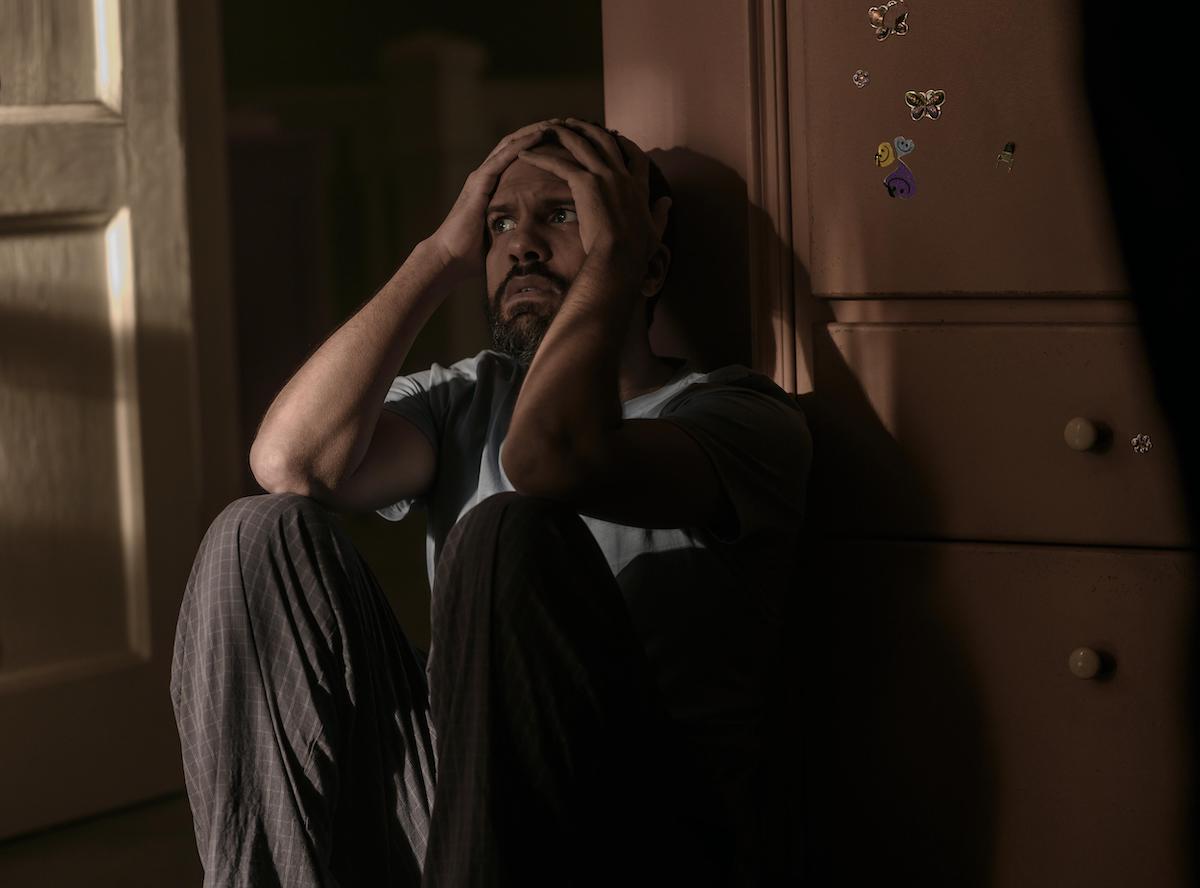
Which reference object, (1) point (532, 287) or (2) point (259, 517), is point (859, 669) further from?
(2) point (259, 517)

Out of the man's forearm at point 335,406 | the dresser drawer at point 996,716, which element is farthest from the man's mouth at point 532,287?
the dresser drawer at point 996,716

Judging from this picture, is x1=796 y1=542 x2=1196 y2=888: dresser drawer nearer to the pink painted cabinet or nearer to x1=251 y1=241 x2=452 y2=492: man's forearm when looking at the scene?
the pink painted cabinet

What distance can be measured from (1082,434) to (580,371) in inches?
17.7

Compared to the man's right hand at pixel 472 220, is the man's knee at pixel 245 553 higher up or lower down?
lower down

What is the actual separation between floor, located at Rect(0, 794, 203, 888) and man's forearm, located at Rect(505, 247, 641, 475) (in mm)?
961

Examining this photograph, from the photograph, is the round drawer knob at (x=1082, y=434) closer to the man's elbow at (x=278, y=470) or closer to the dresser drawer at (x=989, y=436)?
the dresser drawer at (x=989, y=436)

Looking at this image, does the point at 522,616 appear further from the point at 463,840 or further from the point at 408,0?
the point at 408,0

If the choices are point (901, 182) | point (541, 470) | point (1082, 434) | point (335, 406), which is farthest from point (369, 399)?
point (1082, 434)

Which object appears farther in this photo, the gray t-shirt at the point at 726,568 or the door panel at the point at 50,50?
the door panel at the point at 50,50

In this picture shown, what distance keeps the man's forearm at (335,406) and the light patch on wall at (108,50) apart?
73 centimetres

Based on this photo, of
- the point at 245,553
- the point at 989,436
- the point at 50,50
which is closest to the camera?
the point at 245,553

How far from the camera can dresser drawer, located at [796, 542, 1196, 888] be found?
1.31 meters

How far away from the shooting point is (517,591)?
3.63 feet

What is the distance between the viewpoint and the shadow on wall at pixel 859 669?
4.56ft
